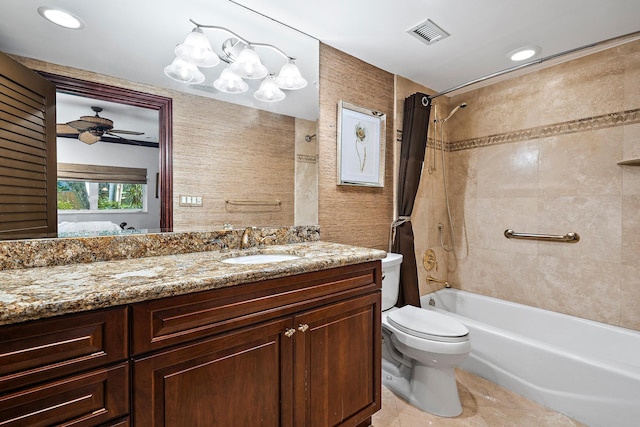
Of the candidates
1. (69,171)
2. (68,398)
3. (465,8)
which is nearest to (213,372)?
(68,398)

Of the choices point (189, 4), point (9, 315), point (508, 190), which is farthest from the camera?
point (508, 190)

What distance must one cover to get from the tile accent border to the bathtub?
1345 millimetres

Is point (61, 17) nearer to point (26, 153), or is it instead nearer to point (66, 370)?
point (26, 153)

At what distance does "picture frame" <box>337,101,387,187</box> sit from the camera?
2.02 metres

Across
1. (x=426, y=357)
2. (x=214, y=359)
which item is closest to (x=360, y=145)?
(x=426, y=357)

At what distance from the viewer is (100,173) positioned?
1.23m

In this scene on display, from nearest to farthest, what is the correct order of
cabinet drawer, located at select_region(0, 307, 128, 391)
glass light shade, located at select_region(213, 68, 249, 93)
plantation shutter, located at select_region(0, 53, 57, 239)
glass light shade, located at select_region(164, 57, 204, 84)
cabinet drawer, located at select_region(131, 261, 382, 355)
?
cabinet drawer, located at select_region(0, 307, 128, 391) < cabinet drawer, located at select_region(131, 261, 382, 355) < plantation shutter, located at select_region(0, 53, 57, 239) < glass light shade, located at select_region(164, 57, 204, 84) < glass light shade, located at select_region(213, 68, 249, 93)

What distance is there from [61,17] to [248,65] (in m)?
0.78

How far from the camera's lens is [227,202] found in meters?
1.56

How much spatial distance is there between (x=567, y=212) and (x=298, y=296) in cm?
217

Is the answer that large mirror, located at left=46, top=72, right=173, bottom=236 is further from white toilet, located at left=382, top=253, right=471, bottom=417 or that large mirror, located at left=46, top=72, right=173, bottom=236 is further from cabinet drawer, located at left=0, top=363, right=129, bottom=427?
white toilet, located at left=382, top=253, right=471, bottom=417

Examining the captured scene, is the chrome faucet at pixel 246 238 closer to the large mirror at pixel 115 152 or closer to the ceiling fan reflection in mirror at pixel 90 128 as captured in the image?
the large mirror at pixel 115 152

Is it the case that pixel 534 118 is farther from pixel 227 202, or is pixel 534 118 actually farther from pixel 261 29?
pixel 227 202

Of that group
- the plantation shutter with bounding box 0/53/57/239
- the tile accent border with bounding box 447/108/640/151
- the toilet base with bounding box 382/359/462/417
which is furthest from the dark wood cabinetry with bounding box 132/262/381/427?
the tile accent border with bounding box 447/108/640/151
